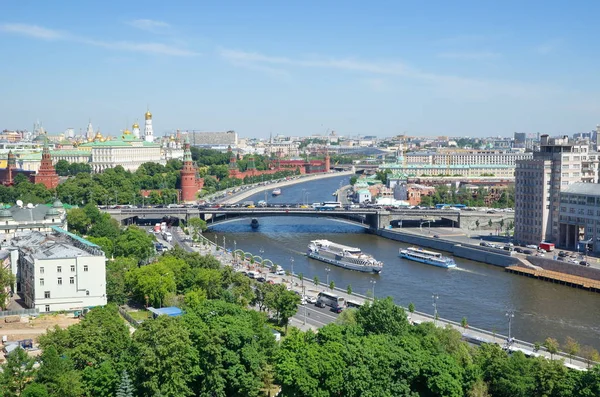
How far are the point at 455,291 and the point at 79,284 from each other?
16013 mm

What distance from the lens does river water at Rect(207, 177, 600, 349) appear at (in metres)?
28.6

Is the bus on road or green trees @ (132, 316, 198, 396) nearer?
green trees @ (132, 316, 198, 396)

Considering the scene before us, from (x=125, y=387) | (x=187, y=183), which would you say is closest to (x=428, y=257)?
(x=125, y=387)

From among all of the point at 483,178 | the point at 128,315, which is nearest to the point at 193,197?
the point at 483,178

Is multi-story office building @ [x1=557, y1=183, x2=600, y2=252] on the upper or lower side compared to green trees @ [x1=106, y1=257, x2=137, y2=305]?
upper

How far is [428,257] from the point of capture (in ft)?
136

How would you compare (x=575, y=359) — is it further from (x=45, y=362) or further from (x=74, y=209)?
(x=74, y=209)

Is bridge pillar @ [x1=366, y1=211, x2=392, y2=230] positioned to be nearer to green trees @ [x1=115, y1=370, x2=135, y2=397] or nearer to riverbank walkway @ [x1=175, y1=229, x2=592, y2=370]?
riverbank walkway @ [x1=175, y1=229, x2=592, y2=370]

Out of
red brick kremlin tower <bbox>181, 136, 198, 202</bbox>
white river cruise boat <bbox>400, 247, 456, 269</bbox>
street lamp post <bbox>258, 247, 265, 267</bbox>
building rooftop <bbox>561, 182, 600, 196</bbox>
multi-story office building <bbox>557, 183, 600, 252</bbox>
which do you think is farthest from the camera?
red brick kremlin tower <bbox>181, 136, 198, 202</bbox>

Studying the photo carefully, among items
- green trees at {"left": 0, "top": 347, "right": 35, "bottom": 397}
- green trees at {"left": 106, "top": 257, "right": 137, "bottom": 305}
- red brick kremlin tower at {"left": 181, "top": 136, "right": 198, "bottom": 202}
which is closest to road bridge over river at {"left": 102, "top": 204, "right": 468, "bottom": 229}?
red brick kremlin tower at {"left": 181, "top": 136, "right": 198, "bottom": 202}

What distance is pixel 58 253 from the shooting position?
2848cm

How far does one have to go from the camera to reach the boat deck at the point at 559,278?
3444cm

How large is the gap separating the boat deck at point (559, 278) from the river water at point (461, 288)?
15.6 inches

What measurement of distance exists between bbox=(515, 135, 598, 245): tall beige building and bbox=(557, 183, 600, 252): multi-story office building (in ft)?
1.63
